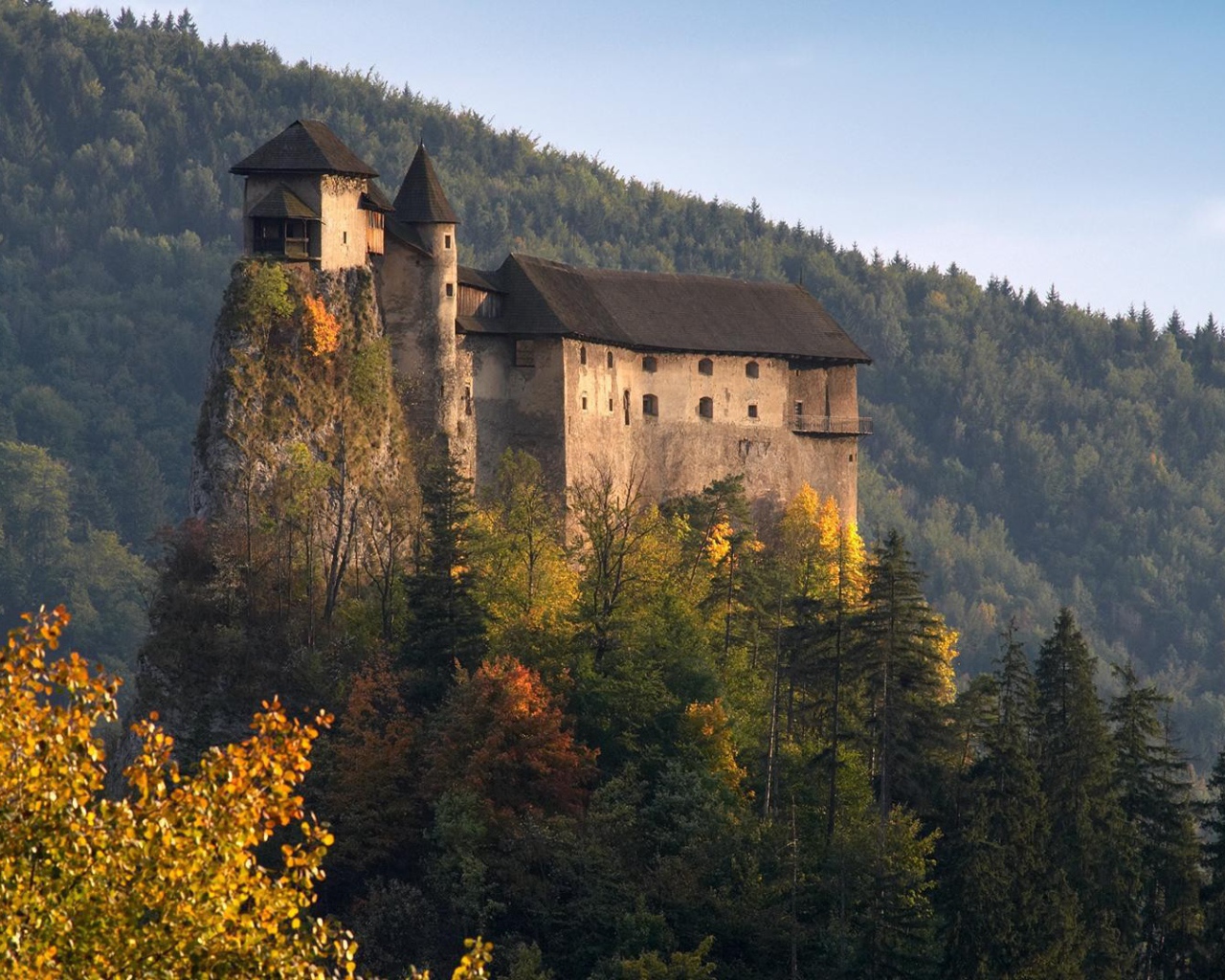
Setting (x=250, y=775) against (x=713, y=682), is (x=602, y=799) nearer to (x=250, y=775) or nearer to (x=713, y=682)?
(x=713, y=682)

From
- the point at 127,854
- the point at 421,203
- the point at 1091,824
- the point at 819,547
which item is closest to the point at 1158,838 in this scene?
the point at 1091,824

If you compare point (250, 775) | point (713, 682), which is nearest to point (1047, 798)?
point (713, 682)

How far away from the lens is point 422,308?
73.0 metres

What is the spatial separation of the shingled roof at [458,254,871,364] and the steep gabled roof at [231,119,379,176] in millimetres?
6635

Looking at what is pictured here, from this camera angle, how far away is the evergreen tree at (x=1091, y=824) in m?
58.3

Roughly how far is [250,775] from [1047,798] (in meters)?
37.9

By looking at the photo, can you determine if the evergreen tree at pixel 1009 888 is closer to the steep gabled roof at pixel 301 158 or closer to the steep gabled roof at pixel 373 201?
the steep gabled roof at pixel 373 201

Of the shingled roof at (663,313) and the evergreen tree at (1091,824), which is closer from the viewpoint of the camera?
the evergreen tree at (1091,824)

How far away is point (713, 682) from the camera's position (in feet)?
221

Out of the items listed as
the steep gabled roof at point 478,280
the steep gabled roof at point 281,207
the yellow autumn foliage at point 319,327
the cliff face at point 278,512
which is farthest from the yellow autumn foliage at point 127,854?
the steep gabled roof at point 478,280

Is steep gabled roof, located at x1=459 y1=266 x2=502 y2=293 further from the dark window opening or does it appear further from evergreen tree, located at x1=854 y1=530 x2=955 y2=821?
evergreen tree, located at x1=854 y1=530 x2=955 y2=821

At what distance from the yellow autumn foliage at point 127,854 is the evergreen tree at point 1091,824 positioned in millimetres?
35325

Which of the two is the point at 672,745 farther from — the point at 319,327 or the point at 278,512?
the point at 319,327

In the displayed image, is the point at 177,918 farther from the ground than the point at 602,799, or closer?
farther from the ground
